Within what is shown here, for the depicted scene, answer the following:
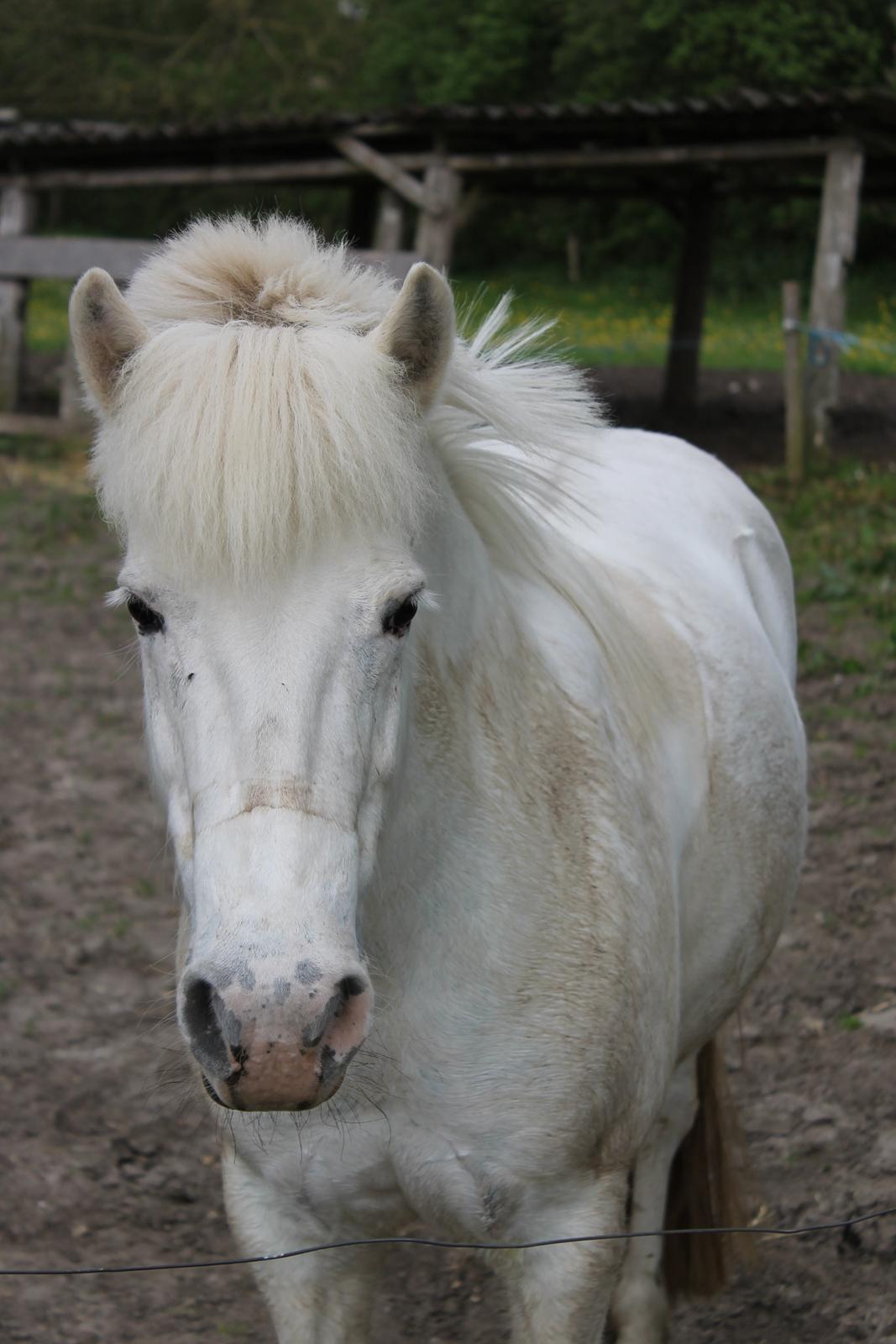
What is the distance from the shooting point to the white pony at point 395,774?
156 centimetres

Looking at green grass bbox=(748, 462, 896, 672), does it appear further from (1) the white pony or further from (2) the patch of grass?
(2) the patch of grass

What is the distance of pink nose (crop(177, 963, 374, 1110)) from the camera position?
144cm

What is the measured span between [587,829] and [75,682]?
534 cm

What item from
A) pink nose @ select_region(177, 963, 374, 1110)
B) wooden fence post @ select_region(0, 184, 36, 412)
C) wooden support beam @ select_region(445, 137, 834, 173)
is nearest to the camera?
pink nose @ select_region(177, 963, 374, 1110)

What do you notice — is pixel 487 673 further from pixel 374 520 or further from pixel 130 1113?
pixel 130 1113

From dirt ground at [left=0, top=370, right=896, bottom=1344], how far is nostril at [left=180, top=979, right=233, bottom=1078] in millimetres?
843

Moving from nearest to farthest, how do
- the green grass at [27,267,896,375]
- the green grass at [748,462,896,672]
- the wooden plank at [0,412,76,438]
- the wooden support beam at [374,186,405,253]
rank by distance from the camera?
the green grass at [748,462,896,672] → the wooden support beam at [374,186,405,253] → the wooden plank at [0,412,76,438] → the green grass at [27,267,896,375]

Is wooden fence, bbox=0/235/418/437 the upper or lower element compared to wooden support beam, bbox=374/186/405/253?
lower

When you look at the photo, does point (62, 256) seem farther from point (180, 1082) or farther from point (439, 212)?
point (180, 1082)

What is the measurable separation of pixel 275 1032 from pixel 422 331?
Result: 2.93 ft

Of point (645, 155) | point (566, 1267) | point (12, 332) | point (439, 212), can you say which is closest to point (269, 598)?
point (566, 1267)

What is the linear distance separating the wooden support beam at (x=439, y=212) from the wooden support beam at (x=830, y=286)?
314 cm

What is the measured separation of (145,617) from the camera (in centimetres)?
175

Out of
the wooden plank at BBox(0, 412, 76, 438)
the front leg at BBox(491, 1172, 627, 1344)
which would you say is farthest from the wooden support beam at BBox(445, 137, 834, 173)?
the front leg at BBox(491, 1172, 627, 1344)
